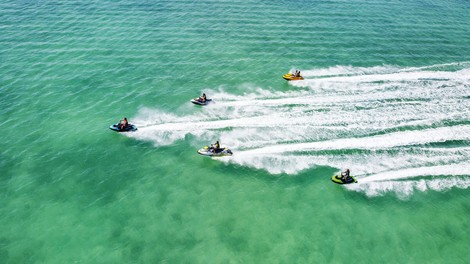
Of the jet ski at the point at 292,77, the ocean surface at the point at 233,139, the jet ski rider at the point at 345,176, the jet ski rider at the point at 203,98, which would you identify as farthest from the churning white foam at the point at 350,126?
the jet ski rider at the point at 345,176

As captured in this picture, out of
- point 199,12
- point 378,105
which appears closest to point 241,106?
point 378,105

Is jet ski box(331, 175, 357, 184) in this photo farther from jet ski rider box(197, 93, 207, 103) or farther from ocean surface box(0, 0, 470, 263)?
jet ski rider box(197, 93, 207, 103)

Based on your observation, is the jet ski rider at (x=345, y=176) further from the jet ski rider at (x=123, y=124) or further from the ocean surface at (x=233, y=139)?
the jet ski rider at (x=123, y=124)

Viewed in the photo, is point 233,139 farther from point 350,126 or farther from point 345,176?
point 350,126

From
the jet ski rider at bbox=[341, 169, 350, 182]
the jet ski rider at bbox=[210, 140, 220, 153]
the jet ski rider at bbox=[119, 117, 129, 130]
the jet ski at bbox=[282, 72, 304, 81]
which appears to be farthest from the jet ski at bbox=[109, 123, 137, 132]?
the jet ski rider at bbox=[341, 169, 350, 182]

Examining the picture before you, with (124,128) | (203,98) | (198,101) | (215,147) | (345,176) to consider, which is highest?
(203,98)

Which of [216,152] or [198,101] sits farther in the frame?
[198,101]

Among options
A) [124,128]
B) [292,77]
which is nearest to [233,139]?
[124,128]

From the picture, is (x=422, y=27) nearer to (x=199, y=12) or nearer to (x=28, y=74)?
(x=199, y=12)

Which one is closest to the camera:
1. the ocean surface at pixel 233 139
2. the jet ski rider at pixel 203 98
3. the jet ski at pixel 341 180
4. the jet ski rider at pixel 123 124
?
the ocean surface at pixel 233 139
